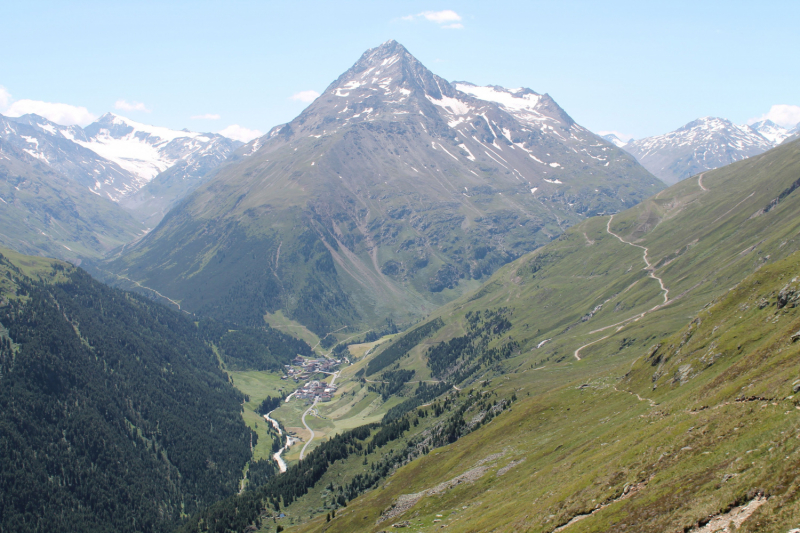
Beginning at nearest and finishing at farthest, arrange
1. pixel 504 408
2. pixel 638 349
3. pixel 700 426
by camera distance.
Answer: pixel 700 426 < pixel 504 408 < pixel 638 349

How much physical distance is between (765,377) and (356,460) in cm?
15087

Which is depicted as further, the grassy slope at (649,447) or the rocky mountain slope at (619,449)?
the rocky mountain slope at (619,449)

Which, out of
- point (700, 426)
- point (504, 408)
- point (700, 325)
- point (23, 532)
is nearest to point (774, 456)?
point (700, 426)

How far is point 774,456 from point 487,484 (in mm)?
66387

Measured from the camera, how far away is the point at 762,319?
9619 cm

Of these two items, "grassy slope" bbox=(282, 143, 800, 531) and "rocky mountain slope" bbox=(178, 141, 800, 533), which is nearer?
"grassy slope" bbox=(282, 143, 800, 531)

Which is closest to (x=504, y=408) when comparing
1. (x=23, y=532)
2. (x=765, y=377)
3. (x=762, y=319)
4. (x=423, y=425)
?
(x=423, y=425)

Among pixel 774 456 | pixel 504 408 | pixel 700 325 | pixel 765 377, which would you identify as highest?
pixel 774 456

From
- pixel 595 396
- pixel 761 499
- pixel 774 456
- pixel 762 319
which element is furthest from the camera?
pixel 595 396

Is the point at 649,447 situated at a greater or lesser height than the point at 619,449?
greater

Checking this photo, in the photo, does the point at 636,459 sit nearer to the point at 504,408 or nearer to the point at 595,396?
the point at 595,396

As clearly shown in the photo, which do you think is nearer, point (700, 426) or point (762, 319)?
point (700, 426)

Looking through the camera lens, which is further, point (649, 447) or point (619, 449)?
point (619, 449)

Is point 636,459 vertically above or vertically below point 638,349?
above
